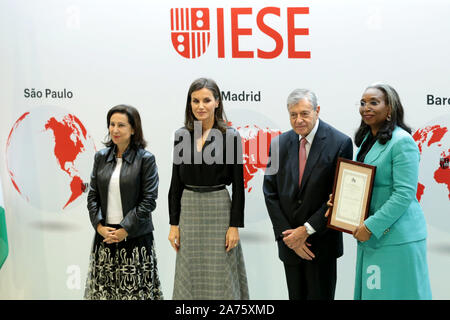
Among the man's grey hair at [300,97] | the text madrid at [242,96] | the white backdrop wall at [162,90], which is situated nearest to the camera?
the man's grey hair at [300,97]

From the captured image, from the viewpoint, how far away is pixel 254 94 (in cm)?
421

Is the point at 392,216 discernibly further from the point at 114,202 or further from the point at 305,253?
the point at 114,202

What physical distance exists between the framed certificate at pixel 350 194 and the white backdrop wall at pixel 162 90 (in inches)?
39.2

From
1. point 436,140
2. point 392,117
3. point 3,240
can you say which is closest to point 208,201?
point 392,117

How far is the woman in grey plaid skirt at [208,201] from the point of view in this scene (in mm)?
3480

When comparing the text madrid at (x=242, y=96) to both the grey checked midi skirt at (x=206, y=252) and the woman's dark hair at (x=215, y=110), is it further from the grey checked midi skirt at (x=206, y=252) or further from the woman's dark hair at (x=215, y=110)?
the grey checked midi skirt at (x=206, y=252)

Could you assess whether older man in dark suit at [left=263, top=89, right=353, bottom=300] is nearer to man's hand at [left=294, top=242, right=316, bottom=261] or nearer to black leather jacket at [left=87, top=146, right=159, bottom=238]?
man's hand at [left=294, top=242, right=316, bottom=261]

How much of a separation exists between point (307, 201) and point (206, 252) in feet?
2.49

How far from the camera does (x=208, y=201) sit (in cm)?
351

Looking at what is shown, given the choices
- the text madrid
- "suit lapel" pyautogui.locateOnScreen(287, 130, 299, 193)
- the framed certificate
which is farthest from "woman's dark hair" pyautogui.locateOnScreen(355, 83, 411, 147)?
the text madrid

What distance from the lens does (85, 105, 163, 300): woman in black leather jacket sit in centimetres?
359

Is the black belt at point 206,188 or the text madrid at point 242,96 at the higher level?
the text madrid at point 242,96

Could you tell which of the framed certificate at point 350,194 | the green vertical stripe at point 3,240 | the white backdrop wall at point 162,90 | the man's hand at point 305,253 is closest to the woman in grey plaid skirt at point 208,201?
the man's hand at point 305,253

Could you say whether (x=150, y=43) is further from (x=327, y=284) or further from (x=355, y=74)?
(x=327, y=284)
